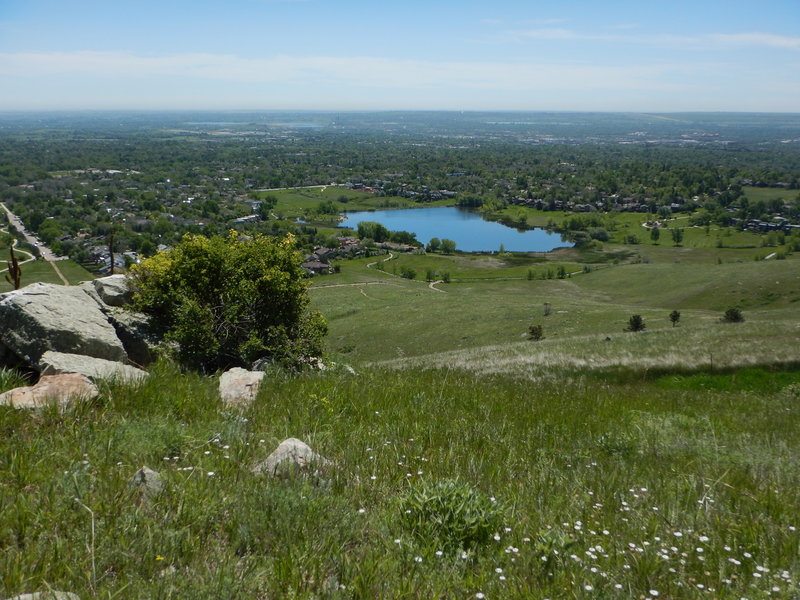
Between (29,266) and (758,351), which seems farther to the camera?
(29,266)

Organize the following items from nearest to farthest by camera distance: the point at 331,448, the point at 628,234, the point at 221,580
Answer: the point at 221,580 < the point at 331,448 < the point at 628,234

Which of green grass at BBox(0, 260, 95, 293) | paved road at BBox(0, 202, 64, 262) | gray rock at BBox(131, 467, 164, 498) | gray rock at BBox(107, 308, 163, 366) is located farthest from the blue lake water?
gray rock at BBox(131, 467, 164, 498)

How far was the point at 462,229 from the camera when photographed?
16150cm

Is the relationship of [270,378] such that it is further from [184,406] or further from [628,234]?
[628,234]

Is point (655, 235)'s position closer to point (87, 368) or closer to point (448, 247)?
point (448, 247)

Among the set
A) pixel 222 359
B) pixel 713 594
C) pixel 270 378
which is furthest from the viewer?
pixel 222 359

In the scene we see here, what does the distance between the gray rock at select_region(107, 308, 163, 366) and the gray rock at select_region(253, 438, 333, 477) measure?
8.18 meters

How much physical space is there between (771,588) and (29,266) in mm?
108105

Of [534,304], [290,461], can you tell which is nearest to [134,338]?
[290,461]

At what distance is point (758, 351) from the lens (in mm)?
19344

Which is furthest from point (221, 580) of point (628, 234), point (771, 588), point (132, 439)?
point (628, 234)

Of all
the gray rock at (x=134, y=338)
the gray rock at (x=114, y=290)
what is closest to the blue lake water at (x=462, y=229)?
the gray rock at (x=114, y=290)

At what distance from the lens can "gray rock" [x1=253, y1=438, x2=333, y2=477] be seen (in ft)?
13.7

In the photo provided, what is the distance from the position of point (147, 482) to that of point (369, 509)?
5.04 ft
